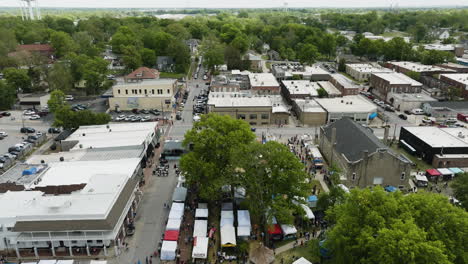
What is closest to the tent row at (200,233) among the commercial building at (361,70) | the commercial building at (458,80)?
the commercial building at (458,80)

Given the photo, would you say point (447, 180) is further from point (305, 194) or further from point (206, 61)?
point (206, 61)

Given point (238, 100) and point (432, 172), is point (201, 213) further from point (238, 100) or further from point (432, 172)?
point (238, 100)

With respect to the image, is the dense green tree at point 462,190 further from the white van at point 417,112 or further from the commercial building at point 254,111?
the white van at point 417,112

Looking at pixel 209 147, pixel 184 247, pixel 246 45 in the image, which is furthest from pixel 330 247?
pixel 246 45

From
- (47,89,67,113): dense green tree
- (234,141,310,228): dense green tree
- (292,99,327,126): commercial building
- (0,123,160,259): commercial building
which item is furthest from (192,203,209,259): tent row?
(47,89,67,113): dense green tree

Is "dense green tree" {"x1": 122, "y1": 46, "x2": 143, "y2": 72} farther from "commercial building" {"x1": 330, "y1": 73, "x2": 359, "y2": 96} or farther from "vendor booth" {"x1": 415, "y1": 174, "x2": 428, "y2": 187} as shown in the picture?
"vendor booth" {"x1": 415, "y1": 174, "x2": 428, "y2": 187}
